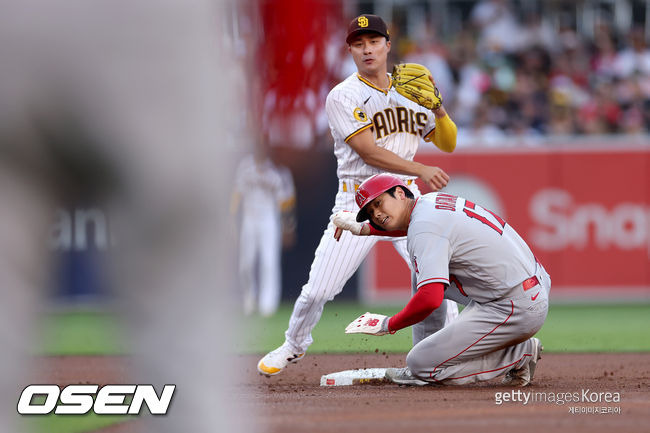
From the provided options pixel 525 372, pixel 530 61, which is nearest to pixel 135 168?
pixel 525 372

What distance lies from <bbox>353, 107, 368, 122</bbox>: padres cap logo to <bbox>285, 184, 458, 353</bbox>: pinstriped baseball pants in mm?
494

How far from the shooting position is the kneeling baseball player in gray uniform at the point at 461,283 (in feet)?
17.2

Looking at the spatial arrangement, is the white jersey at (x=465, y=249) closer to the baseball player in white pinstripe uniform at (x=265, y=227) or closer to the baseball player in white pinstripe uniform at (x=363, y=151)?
the baseball player in white pinstripe uniform at (x=363, y=151)

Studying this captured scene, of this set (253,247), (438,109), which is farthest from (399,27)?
(438,109)

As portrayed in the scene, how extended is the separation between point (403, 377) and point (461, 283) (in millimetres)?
790

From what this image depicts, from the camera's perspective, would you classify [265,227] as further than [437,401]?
Yes

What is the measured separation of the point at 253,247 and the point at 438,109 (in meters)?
6.87

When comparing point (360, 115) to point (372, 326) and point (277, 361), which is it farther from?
point (277, 361)

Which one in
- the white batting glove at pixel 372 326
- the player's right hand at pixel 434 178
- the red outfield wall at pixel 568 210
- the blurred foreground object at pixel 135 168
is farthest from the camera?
the red outfield wall at pixel 568 210

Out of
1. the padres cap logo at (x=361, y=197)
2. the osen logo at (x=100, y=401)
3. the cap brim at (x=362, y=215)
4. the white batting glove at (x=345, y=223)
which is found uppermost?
the padres cap logo at (x=361, y=197)

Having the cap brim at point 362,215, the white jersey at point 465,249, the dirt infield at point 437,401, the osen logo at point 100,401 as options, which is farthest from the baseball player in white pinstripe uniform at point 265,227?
the osen logo at point 100,401

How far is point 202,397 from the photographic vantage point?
5.78 feet

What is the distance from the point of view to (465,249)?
5.36m

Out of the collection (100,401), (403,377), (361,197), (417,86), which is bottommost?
(403,377)
